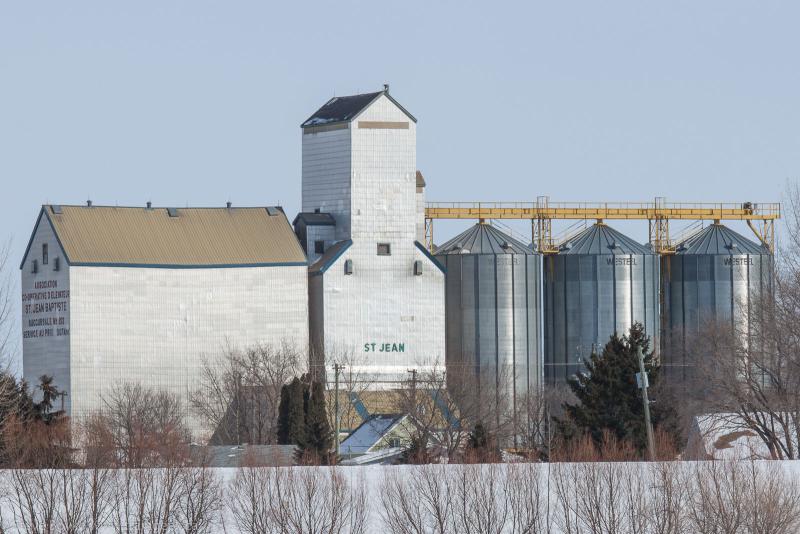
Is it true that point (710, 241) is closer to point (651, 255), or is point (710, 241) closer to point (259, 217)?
point (651, 255)

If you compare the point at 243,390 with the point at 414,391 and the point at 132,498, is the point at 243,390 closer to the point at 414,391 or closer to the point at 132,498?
the point at 414,391

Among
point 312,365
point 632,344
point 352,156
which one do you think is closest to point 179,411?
point 312,365

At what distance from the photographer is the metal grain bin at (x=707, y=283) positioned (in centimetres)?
12838

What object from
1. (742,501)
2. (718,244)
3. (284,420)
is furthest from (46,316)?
(742,501)

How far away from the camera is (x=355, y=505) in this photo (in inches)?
2435

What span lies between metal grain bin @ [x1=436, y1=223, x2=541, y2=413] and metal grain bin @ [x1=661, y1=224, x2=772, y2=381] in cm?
867

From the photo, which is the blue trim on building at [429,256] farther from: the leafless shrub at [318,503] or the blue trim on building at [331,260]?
the leafless shrub at [318,503]

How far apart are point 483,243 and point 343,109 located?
11584mm

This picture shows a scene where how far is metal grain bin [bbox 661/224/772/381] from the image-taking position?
128 metres

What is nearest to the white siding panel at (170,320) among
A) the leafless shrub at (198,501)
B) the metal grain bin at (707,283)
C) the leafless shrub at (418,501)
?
the metal grain bin at (707,283)

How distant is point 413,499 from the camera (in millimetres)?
61781

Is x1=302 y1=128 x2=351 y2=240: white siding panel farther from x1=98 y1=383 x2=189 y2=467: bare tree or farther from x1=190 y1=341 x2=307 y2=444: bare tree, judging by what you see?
x1=98 y1=383 x2=189 y2=467: bare tree

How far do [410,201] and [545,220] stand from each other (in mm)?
10707

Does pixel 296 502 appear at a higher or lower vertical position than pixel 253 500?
lower
